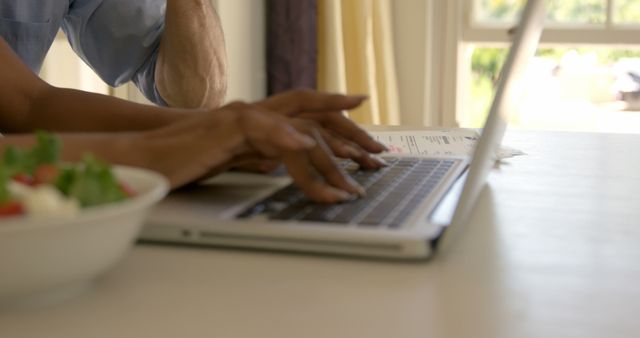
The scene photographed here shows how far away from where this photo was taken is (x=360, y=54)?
2.93 metres

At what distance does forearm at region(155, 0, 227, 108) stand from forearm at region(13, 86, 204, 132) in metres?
0.53

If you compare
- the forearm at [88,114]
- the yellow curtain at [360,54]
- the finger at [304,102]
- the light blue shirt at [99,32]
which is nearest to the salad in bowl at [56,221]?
the finger at [304,102]

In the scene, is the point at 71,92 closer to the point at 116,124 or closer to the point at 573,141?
the point at 116,124

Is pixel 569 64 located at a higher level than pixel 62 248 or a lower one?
lower

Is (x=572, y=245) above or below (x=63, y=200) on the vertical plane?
below

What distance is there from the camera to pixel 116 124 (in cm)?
108

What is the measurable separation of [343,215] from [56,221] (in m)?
0.27

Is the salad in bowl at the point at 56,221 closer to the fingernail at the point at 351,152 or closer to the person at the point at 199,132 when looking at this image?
the person at the point at 199,132

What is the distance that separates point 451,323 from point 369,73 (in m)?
2.39

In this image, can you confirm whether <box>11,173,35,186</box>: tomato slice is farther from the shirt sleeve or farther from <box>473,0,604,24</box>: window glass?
<box>473,0,604,24</box>: window glass

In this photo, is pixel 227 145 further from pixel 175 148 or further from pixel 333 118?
pixel 333 118

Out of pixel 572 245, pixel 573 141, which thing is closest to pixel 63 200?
pixel 572 245

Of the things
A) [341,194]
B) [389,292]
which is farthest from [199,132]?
[389,292]

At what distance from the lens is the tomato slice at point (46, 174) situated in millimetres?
560
